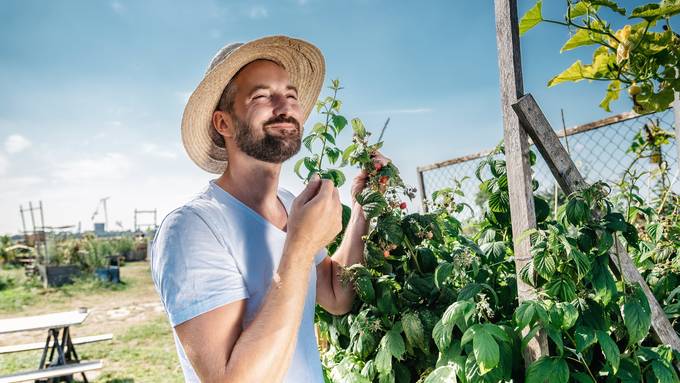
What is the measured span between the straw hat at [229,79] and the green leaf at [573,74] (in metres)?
0.94

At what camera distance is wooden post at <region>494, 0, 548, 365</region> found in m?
1.55

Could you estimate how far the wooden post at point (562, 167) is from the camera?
1.55 metres

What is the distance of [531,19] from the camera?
68.1 inches

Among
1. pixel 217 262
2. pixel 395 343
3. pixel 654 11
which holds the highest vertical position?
pixel 654 11

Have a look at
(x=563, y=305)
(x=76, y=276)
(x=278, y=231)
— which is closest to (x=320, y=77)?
(x=278, y=231)

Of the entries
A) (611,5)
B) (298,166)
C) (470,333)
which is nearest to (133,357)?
(298,166)

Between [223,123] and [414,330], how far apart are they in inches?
36.8

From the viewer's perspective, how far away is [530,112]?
1.55m

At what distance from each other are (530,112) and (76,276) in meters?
14.6

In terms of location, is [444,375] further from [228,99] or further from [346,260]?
[228,99]

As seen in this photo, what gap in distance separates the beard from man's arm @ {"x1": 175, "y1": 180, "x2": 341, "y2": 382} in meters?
0.28

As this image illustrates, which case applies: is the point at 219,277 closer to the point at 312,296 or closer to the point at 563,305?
the point at 312,296

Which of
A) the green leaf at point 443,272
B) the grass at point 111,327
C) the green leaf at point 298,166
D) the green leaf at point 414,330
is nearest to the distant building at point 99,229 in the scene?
the grass at point 111,327

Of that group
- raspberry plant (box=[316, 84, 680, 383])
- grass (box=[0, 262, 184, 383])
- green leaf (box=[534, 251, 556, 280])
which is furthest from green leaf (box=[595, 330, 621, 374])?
grass (box=[0, 262, 184, 383])
